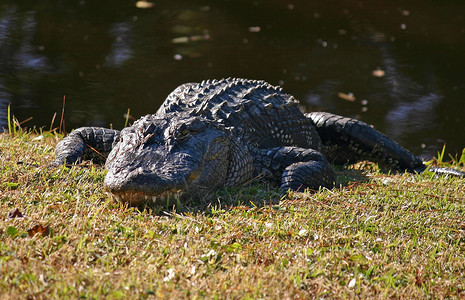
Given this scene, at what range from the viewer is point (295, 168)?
165 inches

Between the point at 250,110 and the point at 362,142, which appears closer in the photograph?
the point at 250,110

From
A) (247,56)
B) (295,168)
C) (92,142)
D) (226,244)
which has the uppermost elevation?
(226,244)

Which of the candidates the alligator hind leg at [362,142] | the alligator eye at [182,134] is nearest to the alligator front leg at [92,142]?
the alligator eye at [182,134]

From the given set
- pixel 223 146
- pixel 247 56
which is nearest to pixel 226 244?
pixel 223 146

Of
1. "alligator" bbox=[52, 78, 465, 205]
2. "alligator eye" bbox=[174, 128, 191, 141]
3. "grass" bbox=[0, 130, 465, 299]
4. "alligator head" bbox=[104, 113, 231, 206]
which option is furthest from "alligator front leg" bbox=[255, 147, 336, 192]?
"alligator eye" bbox=[174, 128, 191, 141]

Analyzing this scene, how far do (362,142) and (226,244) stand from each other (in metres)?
2.93

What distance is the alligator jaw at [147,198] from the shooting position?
323 cm

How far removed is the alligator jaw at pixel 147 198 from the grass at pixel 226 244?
0.06 meters

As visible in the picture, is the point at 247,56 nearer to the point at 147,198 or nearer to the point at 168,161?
the point at 168,161

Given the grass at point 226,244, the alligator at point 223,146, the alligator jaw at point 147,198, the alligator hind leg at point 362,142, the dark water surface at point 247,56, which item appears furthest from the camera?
the dark water surface at point 247,56

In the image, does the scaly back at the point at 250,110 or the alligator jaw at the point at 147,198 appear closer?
the alligator jaw at the point at 147,198

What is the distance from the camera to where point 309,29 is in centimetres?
1108

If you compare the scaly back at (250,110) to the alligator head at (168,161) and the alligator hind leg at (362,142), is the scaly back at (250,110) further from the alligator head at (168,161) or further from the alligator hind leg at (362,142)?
the alligator head at (168,161)

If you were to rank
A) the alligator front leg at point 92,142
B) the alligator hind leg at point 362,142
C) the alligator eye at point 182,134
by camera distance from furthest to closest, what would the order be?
the alligator hind leg at point 362,142
the alligator front leg at point 92,142
the alligator eye at point 182,134
